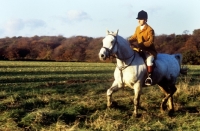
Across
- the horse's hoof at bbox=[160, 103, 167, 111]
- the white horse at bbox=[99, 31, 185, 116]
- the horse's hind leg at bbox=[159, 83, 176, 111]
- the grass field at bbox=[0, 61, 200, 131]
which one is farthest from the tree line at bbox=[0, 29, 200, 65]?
the white horse at bbox=[99, 31, 185, 116]

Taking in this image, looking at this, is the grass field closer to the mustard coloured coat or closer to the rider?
the rider

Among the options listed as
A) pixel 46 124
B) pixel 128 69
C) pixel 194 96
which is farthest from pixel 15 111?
pixel 194 96

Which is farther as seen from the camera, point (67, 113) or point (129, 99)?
point (129, 99)

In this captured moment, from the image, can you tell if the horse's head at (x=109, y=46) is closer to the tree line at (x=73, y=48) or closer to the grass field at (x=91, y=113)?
the grass field at (x=91, y=113)

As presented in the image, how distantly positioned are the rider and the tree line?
146 ft

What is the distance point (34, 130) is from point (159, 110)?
387 cm

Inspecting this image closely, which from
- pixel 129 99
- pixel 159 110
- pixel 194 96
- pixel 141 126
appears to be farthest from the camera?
pixel 194 96

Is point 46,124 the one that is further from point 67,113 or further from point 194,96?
point 194,96

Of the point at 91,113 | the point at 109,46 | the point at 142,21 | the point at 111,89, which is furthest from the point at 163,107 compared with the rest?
the point at 109,46

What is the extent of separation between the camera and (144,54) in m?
8.84

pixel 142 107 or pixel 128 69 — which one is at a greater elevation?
pixel 128 69

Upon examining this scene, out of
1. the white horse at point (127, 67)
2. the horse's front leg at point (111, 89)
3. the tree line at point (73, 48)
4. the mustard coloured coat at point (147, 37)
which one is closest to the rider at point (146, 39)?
the mustard coloured coat at point (147, 37)

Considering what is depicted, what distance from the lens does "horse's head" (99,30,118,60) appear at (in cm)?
752

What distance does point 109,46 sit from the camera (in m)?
7.80
